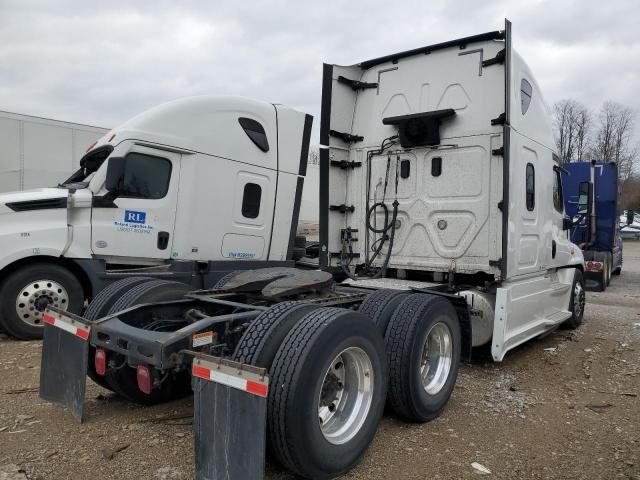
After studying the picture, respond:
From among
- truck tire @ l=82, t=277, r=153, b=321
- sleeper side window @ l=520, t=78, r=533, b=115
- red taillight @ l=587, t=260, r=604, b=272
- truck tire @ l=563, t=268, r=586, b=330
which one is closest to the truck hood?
truck tire @ l=82, t=277, r=153, b=321

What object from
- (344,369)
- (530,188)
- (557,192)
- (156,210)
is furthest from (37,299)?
(557,192)

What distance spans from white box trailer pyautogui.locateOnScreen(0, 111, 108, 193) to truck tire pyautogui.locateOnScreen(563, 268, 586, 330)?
9606 mm

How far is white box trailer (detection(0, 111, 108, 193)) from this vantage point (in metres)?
10.1

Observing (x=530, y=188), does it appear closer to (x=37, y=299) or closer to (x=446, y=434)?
(x=446, y=434)

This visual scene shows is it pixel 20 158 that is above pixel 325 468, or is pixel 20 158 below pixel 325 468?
above

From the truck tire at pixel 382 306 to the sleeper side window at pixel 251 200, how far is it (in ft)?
12.8

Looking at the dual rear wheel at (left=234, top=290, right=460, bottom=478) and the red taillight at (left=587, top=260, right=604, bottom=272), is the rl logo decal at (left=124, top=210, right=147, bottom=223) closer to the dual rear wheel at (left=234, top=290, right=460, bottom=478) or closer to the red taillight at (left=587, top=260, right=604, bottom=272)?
the dual rear wheel at (left=234, top=290, right=460, bottom=478)

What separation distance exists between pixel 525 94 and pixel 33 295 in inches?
244

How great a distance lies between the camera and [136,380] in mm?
3947

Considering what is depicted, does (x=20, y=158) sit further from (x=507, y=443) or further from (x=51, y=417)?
(x=507, y=443)

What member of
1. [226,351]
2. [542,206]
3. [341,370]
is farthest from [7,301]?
[542,206]

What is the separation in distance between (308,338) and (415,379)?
4.01 ft

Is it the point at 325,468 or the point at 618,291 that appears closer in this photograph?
the point at 325,468

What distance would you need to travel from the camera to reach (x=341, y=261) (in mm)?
6258
